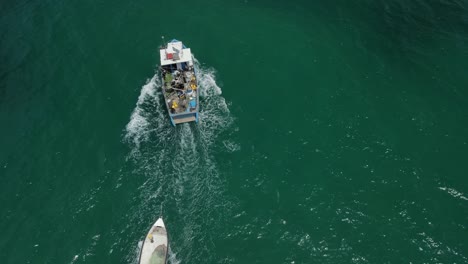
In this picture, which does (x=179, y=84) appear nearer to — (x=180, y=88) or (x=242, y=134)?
(x=180, y=88)

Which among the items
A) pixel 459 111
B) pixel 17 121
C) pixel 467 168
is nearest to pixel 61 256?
pixel 17 121

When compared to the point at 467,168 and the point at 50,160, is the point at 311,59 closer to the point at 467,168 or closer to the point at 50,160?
the point at 467,168

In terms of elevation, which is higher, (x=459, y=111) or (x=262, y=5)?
(x=262, y=5)

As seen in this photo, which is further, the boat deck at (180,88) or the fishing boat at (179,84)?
the boat deck at (180,88)

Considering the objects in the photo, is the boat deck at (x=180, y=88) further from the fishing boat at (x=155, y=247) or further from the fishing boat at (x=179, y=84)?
the fishing boat at (x=155, y=247)

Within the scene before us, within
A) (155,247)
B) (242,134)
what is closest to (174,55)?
(242,134)

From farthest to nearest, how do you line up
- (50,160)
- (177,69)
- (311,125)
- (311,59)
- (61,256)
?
(311,59), (177,69), (311,125), (50,160), (61,256)

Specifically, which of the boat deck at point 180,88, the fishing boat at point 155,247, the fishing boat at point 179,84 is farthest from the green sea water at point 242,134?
the boat deck at point 180,88
